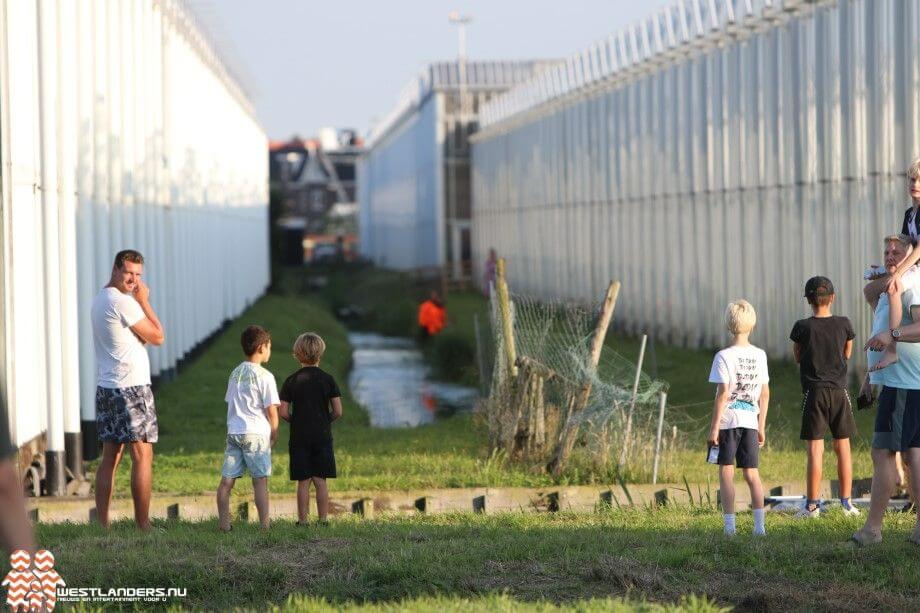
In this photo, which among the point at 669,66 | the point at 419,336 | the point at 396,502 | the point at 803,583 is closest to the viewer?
the point at 803,583

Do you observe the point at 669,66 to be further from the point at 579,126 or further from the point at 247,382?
the point at 247,382

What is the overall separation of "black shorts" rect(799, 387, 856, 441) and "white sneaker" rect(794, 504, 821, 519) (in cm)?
46

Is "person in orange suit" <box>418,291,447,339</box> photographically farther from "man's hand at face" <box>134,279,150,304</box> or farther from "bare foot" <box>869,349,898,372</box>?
"bare foot" <box>869,349,898,372</box>

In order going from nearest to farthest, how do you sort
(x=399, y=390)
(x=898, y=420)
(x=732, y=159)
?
(x=898, y=420) → (x=732, y=159) → (x=399, y=390)

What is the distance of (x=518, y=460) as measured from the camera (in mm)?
13250

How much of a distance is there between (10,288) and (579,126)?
2840 centimetres

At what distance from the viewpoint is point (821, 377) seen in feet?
34.7

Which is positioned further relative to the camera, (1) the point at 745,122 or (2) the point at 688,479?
(1) the point at 745,122

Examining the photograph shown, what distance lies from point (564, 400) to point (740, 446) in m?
3.51

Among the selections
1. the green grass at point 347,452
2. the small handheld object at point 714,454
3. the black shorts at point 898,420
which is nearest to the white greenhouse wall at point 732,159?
the green grass at point 347,452

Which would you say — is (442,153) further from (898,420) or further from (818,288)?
(898,420)

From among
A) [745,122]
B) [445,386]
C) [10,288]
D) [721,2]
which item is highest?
[721,2]

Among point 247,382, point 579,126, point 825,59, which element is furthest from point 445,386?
point 247,382

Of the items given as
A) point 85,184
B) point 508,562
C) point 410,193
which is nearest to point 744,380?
point 508,562
